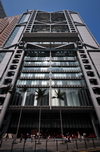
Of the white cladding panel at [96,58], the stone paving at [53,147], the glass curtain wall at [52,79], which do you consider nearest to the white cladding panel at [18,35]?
the glass curtain wall at [52,79]

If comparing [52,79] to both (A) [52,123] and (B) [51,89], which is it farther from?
(A) [52,123]

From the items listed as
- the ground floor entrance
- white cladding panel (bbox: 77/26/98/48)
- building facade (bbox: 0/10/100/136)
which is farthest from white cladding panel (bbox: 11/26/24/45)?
the ground floor entrance

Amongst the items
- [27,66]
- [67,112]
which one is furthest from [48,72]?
[67,112]

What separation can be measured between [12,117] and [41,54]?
3599 centimetres

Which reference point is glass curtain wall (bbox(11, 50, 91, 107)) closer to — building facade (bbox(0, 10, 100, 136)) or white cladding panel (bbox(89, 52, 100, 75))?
building facade (bbox(0, 10, 100, 136))

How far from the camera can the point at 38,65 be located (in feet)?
147

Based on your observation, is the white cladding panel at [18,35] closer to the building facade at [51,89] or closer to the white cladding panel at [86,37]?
the building facade at [51,89]

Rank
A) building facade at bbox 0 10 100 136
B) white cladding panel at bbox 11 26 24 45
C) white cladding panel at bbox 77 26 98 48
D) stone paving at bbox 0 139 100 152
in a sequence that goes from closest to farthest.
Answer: stone paving at bbox 0 139 100 152 → building facade at bbox 0 10 100 136 → white cladding panel at bbox 77 26 98 48 → white cladding panel at bbox 11 26 24 45

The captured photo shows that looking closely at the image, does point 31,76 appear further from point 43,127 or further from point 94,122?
point 94,122

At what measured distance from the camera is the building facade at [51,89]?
100.0ft

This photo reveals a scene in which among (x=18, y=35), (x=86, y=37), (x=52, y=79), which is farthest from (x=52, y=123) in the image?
(x=18, y=35)

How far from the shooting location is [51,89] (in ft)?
116

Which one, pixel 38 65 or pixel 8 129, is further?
pixel 38 65

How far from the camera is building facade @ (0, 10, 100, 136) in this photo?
3047 cm
